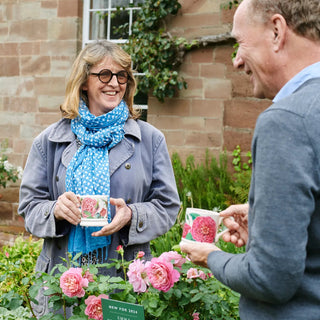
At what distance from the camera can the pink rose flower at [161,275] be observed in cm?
163

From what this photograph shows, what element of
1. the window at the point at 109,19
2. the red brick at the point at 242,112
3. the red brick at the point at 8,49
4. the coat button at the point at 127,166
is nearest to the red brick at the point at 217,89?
the red brick at the point at 242,112

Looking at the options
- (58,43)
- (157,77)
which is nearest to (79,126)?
(157,77)

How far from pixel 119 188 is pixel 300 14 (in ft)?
4.45

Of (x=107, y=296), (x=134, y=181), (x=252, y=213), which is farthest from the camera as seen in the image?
(x=134, y=181)

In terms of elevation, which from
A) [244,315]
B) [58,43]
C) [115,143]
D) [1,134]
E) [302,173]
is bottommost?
[1,134]

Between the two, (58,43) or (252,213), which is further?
(58,43)

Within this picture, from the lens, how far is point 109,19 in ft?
21.4

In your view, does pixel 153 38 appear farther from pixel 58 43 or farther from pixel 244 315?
pixel 244 315

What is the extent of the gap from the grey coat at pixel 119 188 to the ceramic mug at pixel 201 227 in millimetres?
695

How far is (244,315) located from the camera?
3.98 feet

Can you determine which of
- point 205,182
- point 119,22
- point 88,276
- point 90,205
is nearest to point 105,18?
point 119,22

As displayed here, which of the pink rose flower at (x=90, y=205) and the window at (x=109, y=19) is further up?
the window at (x=109, y=19)

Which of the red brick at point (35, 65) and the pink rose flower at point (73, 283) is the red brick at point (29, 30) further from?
the pink rose flower at point (73, 283)

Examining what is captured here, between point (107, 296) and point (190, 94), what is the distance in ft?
14.0
